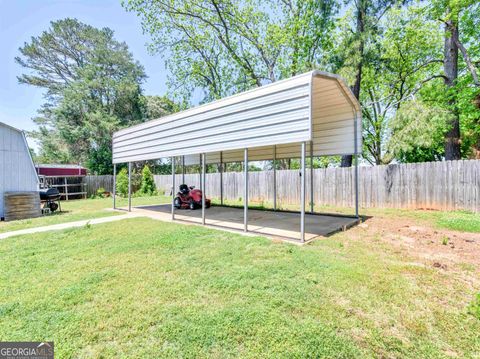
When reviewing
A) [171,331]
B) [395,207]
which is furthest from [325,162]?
[171,331]

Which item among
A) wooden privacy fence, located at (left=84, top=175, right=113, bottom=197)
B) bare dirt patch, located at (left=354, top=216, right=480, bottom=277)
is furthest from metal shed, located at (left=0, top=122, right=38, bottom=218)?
bare dirt patch, located at (left=354, top=216, right=480, bottom=277)

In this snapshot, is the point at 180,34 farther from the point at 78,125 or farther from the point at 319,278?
the point at 319,278

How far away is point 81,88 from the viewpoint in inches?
854

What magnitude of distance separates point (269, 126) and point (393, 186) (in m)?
6.23

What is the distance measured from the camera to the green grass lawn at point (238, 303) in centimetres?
205

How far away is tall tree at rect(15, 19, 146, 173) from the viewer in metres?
21.5

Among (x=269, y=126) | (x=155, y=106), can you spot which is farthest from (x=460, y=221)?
(x=155, y=106)

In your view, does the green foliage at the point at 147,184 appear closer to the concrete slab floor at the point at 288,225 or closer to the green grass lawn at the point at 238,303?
the concrete slab floor at the point at 288,225

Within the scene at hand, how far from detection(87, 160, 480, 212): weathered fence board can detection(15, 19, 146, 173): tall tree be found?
1619 cm

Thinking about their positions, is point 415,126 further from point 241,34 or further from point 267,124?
point 241,34

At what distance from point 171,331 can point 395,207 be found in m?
9.21

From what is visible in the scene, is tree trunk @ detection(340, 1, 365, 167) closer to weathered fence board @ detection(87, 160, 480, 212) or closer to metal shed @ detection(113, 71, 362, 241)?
weathered fence board @ detection(87, 160, 480, 212)

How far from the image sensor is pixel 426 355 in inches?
76.9

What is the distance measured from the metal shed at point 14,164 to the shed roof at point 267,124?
389cm
